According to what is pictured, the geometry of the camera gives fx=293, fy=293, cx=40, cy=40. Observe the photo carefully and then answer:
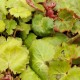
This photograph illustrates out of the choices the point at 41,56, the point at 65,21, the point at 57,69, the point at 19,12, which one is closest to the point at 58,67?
the point at 57,69

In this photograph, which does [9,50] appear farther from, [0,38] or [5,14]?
[5,14]

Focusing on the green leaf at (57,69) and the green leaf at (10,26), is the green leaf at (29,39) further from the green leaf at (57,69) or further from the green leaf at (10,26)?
the green leaf at (57,69)

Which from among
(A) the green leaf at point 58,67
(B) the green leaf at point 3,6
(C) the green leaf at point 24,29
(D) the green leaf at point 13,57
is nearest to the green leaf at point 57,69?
(A) the green leaf at point 58,67

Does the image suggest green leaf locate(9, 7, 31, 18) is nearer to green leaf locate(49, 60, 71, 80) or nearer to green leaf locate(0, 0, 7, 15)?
green leaf locate(0, 0, 7, 15)

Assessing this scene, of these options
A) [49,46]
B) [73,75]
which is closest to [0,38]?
[49,46]

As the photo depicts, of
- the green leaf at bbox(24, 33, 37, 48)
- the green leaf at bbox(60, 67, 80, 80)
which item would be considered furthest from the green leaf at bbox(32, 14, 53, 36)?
the green leaf at bbox(60, 67, 80, 80)

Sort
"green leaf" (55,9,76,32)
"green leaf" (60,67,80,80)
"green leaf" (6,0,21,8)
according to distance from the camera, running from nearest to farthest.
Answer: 1. "green leaf" (60,67,80,80)
2. "green leaf" (55,9,76,32)
3. "green leaf" (6,0,21,8)
